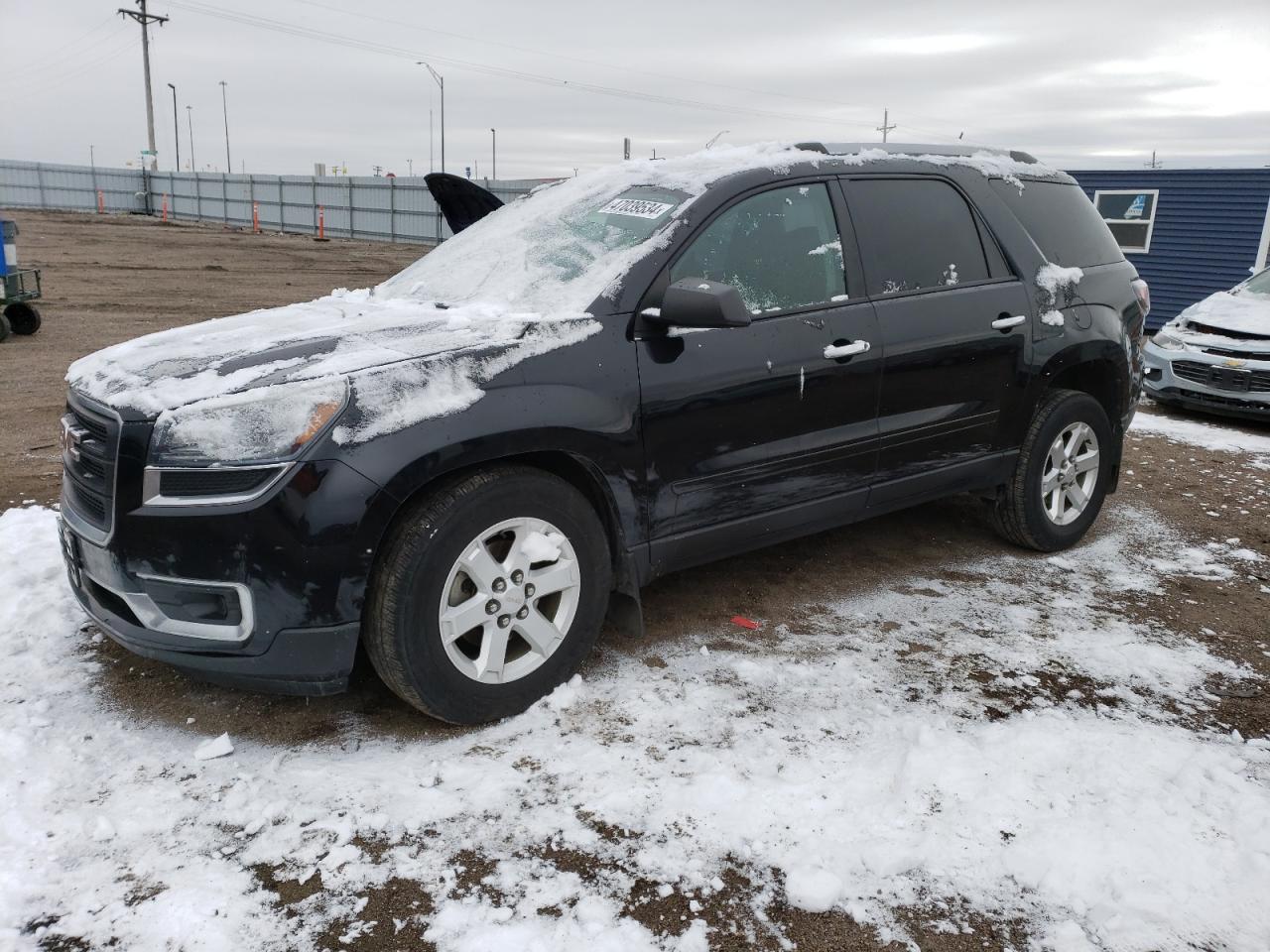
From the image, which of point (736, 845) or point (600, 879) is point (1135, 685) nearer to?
point (736, 845)

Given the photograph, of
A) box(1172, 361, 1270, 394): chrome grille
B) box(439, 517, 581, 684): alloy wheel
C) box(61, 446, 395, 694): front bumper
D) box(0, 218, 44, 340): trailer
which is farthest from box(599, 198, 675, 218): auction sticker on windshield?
box(0, 218, 44, 340): trailer

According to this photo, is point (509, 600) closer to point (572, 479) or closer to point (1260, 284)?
point (572, 479)

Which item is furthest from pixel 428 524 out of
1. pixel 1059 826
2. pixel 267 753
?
pixel 1059 826

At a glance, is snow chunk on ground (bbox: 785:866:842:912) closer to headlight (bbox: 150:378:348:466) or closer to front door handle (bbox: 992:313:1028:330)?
headlight (bbox: 150:378:348:466)

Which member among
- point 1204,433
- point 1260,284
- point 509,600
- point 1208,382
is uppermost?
point 1260,284

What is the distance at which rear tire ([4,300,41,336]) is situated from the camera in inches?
432

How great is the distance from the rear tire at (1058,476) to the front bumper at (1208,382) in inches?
143

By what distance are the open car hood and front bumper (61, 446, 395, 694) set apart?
243 cm

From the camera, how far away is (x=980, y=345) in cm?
419

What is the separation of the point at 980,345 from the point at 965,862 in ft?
7.86

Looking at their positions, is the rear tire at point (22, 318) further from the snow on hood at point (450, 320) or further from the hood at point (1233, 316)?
the hood at point (1233, 316)

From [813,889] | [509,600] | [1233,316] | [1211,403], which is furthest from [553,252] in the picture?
[1233,316]

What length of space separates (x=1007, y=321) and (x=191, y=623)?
3.44 m

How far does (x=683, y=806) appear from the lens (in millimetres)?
2686
